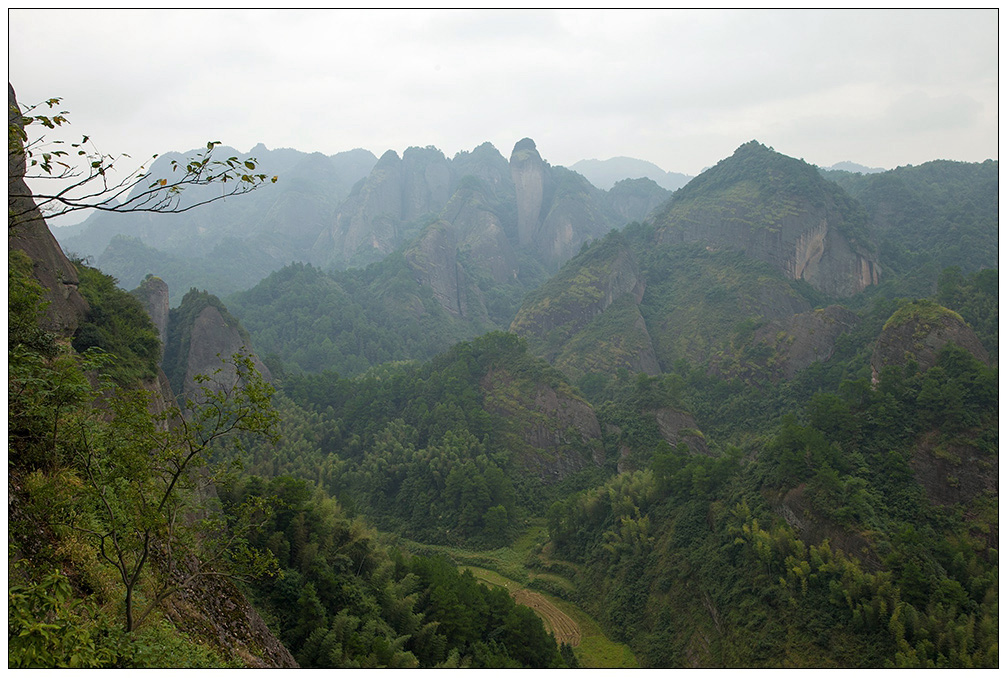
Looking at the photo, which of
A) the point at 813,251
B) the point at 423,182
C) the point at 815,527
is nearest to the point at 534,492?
the point at 815,527

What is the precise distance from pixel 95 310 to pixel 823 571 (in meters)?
24.7

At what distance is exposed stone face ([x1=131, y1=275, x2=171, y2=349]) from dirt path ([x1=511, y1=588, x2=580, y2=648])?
3347 cm

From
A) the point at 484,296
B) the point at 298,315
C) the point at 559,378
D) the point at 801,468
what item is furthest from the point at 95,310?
the point at 484,296

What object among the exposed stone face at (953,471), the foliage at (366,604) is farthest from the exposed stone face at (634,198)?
the foliage at (366,604)

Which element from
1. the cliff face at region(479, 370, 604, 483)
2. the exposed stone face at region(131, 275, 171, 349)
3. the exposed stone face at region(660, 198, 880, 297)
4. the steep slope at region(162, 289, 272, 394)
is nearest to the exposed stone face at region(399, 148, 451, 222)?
the exposed stone face at region(660, 198, 880, 297)

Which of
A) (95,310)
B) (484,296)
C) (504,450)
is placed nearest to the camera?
(95,310)

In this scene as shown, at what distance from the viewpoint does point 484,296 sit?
313 ft

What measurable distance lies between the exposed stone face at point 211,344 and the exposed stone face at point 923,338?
Answer: 39.9 m

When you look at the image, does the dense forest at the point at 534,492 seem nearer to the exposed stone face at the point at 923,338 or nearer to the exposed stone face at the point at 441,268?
the exposed stone face at the point at 923,338

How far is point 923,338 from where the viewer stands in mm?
27219

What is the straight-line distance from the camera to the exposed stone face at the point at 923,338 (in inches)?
1051

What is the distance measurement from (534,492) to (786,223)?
47.9 m

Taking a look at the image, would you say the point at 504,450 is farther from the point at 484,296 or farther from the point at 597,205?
the point at 597,205

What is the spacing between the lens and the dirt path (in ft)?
73.0
